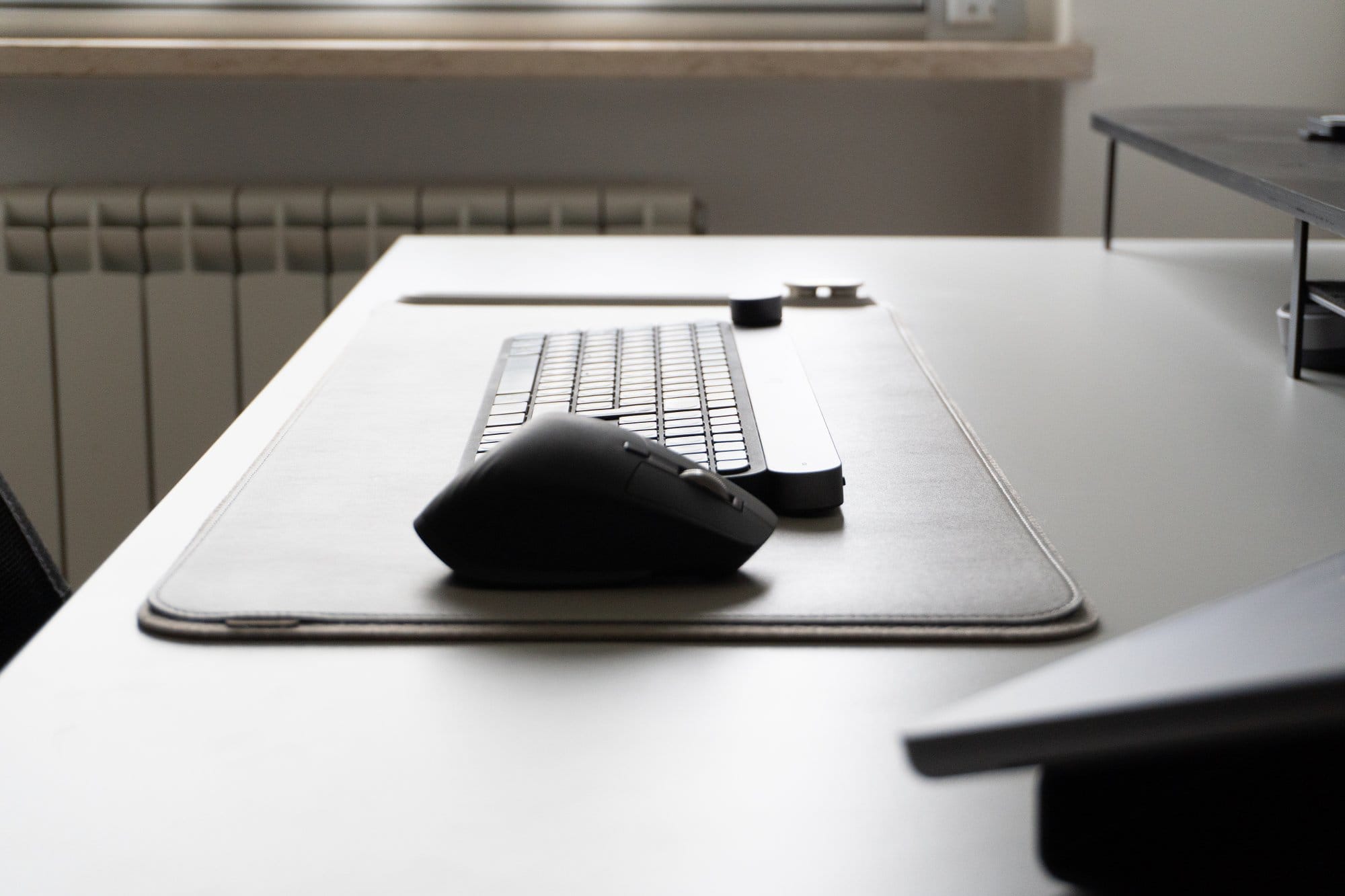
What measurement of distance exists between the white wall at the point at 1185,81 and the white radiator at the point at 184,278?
59 cm

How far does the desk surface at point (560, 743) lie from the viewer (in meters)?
0.34

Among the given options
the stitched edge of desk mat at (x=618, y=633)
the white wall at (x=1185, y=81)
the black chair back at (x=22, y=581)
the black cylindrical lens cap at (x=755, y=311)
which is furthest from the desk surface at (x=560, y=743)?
the white wall at (x=1185, y=81)

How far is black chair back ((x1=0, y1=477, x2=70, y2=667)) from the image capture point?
2.33 feet

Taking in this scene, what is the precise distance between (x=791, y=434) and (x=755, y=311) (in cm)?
32

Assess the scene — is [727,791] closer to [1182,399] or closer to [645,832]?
[645,832]

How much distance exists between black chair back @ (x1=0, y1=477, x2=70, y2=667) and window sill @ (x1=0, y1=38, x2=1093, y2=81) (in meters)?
1.23

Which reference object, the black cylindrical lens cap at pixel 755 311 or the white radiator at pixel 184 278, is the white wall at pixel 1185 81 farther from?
the black cylindrical lens cap at pixel 755 311

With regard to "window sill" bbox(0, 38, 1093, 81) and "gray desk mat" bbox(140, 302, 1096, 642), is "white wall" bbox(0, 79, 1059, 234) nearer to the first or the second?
"window sill" bbox(0, 38, 1093, 81)

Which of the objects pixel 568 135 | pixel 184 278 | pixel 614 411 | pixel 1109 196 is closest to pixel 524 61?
pixel 568 135

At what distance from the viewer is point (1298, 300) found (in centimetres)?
85

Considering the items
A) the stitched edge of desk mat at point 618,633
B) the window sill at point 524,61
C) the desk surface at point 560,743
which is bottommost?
the desk surface at point 560,743

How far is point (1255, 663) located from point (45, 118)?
2153mm

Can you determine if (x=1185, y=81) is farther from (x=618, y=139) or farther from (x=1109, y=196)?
(x=618, y=139)

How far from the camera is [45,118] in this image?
2.03 meters
